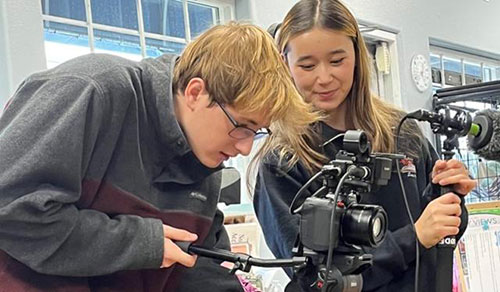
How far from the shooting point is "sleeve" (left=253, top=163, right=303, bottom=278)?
1024mm

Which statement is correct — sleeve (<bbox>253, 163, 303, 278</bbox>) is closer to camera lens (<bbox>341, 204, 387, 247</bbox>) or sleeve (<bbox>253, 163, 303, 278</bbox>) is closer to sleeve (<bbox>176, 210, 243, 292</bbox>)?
sleeve (<bbox>176, 210, 243, 292</bbox>)

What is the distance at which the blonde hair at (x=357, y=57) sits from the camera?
45.0 inches

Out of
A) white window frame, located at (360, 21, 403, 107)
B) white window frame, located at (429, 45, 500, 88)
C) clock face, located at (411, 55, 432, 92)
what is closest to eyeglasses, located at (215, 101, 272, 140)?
white window frame, located at (360, 21, 403, 107)

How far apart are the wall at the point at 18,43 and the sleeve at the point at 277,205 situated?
72cm

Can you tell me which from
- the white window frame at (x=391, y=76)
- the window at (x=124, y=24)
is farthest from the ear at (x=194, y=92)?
the white window frame at (x=391, y=76)

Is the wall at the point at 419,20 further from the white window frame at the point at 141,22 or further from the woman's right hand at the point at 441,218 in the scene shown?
the woman's right hand at the point at 441,218

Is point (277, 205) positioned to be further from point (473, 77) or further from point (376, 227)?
point (473, 77)

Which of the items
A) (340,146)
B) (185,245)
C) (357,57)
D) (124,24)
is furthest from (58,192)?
(124,24)

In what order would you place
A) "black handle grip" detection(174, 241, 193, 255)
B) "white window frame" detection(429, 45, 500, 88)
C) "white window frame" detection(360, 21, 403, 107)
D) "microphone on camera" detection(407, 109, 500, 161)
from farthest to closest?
"white window frame" detection(429, 45, 500, 88) → "white window frame" detection(360, 21, 403, 107) → "microphone on camera" detection(407, 109, 500, 161) → "black handle grip" detection(174, 241, 193, 255)

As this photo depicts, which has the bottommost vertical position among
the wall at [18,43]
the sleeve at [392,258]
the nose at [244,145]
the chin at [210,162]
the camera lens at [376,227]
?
the sleeve at [392,258]

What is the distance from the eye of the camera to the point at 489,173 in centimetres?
244

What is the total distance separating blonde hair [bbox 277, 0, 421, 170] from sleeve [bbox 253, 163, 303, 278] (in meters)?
0.19

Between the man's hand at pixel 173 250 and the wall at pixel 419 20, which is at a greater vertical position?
the wall at pixel 419 20

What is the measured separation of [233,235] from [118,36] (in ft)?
Result: 2.37
